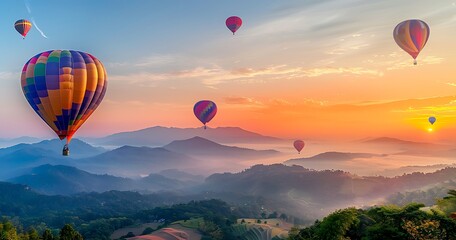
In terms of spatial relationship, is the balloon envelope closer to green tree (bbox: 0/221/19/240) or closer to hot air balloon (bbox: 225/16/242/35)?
green tree (bbox: 0/221/19/240)

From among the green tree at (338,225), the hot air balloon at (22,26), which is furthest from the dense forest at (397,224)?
the hot air balloon at (22,26)

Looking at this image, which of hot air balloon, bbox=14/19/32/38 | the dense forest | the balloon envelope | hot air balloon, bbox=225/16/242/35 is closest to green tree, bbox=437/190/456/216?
the dense forest

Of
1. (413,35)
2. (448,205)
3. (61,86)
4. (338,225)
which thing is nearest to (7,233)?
(61,86)

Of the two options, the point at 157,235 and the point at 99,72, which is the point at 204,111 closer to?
the point at 99,72

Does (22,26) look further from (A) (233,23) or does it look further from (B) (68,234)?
(B) (68,234)

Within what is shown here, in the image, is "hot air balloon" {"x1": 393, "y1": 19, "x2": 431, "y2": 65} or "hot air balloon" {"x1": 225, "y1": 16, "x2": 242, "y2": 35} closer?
"hot air balloon" {"x1": 393, "y1": 19, "x2": 431, "y2": 65}

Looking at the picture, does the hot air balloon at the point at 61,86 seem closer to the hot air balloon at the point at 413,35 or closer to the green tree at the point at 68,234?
the green tree at the point at 68,234

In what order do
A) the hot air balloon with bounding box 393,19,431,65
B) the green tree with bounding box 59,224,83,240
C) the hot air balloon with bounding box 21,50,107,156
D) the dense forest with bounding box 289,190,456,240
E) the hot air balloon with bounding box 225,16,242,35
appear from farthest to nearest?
the hot air balloon with bounding box 225,16,242,35, the hot air balloon with bounding box 393,19,431,65, the green tree with bounding box 59,224,83,240, the hot air balloon with bounding box 21,50,107,156, the dense forest with bounding box 289,190,456,240
